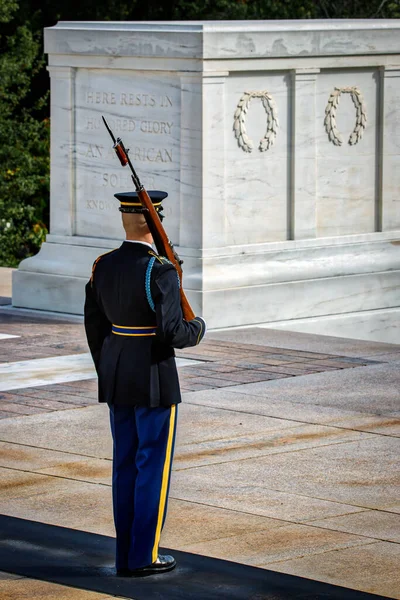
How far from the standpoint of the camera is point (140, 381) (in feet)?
17.7

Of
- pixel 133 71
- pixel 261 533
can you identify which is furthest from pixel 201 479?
pixel 133 71

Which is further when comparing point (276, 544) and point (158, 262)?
point (276, 544)

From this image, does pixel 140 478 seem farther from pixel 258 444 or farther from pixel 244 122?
pixel 244 122

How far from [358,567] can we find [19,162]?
1683cm

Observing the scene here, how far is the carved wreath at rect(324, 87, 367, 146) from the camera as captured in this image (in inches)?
486

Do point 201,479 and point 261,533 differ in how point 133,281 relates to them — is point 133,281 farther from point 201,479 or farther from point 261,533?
point 201,479

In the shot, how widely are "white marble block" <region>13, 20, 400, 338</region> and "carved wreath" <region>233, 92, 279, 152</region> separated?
0.01 m

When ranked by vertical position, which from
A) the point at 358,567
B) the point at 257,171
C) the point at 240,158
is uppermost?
the point at 240,158

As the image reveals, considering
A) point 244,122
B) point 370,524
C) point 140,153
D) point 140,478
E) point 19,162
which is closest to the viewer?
point 140,478

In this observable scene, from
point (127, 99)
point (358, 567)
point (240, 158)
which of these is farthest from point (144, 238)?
point (127, 99)

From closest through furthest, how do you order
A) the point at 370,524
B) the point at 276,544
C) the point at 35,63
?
the point at 276,544 < the point at 370,524 < the point at 35,63

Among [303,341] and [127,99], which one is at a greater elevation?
[127,99]

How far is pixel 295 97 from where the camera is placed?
12.0 metres

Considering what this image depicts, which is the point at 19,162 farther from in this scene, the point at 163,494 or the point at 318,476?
the point at 163,494
